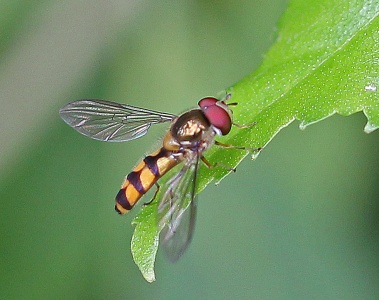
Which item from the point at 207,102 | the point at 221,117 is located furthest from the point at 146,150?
the point at 221,117

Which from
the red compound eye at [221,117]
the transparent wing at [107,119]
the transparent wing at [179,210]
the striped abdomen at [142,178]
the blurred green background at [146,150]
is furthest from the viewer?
the blurred green background at [146,150]

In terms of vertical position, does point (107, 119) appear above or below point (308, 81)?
above

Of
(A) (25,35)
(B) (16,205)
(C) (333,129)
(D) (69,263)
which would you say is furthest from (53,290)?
(C) (333,129)

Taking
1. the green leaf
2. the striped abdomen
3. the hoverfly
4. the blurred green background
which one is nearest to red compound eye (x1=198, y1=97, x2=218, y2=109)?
the hoverfly

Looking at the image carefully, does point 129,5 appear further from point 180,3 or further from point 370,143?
point 370,143

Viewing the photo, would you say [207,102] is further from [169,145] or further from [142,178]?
[142,178]

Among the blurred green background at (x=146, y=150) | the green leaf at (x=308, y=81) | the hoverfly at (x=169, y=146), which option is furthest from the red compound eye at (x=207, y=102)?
the blurred green background at (x=146, y=150)

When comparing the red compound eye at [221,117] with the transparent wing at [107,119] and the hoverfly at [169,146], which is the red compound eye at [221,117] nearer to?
the hoverfly at [169,146]
